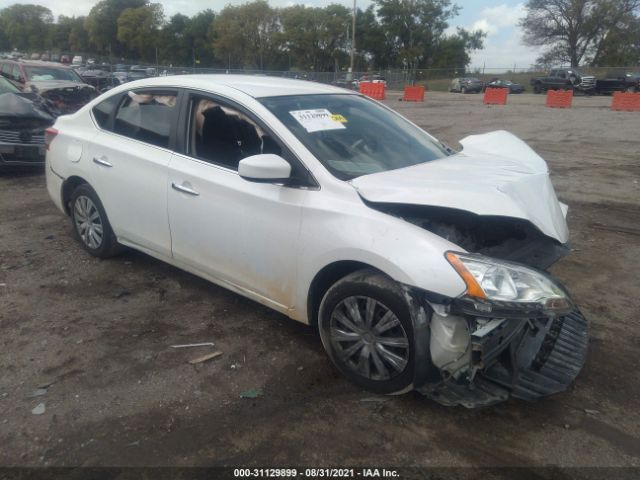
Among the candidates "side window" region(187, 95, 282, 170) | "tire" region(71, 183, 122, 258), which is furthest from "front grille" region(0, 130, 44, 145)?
"side window" region(187, 95, 282, 170)

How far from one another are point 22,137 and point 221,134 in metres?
5.93

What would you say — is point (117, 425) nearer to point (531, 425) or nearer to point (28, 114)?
point (531, 425)

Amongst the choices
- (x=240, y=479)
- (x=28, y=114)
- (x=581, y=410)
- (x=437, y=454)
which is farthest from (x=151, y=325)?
(x=28, y=114)

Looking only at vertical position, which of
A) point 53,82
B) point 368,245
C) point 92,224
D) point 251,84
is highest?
point 251,84

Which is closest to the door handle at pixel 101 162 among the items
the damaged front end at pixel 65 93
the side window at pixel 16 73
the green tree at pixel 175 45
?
the damaged front end at pixel 65 93

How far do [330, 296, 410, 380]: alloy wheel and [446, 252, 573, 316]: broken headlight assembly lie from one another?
44cm

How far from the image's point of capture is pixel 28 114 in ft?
27.3

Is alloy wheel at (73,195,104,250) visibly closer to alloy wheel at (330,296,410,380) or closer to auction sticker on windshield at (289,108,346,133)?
auction sticker on windshield at (289,108,346,133)

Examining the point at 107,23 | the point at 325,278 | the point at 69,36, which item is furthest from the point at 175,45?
the point at 325,278

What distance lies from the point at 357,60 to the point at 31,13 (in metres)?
87.3

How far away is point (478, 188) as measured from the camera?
3012 millimetres

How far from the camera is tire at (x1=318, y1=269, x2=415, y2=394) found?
2.81 metres

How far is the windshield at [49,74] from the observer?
510 inches

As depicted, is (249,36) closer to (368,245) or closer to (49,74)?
(49,74)
